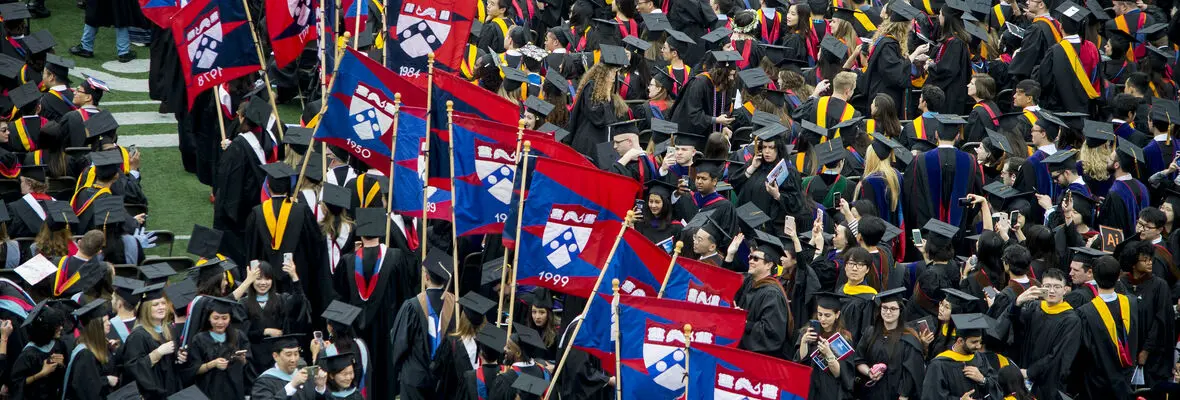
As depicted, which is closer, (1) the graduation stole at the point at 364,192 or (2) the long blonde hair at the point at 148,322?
(2) the long blonde hair at the point at 148,322

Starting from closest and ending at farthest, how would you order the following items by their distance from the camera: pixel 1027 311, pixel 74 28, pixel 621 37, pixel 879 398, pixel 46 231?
pixel 879 398 < pixel 1027 311 < pixel 46 231 < pixel 621 37 < pixel 74 28

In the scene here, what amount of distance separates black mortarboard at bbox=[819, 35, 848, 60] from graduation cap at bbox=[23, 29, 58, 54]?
7.04m

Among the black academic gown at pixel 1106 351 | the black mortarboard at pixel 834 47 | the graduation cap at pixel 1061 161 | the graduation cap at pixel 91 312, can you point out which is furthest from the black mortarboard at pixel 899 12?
the graduation cap at pixel 91 312

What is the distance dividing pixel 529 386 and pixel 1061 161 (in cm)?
511

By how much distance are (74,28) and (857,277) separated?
11.3m

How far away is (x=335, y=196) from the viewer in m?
12.4

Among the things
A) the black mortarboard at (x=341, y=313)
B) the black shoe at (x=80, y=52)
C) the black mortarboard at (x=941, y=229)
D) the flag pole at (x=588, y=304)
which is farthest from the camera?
the black shoe at (x=80, y=52)

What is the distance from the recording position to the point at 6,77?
14.7m

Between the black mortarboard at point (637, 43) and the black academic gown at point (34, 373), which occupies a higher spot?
the black mortarboard at point (637, 43)

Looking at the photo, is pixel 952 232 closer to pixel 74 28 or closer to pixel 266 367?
pixel 266 367

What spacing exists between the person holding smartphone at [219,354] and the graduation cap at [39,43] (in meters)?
5.43

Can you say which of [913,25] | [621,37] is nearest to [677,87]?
[621,37]

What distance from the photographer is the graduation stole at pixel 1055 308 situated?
11.1m

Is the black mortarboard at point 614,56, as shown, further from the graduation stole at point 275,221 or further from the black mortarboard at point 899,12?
the black mortarboard at point 899,12
